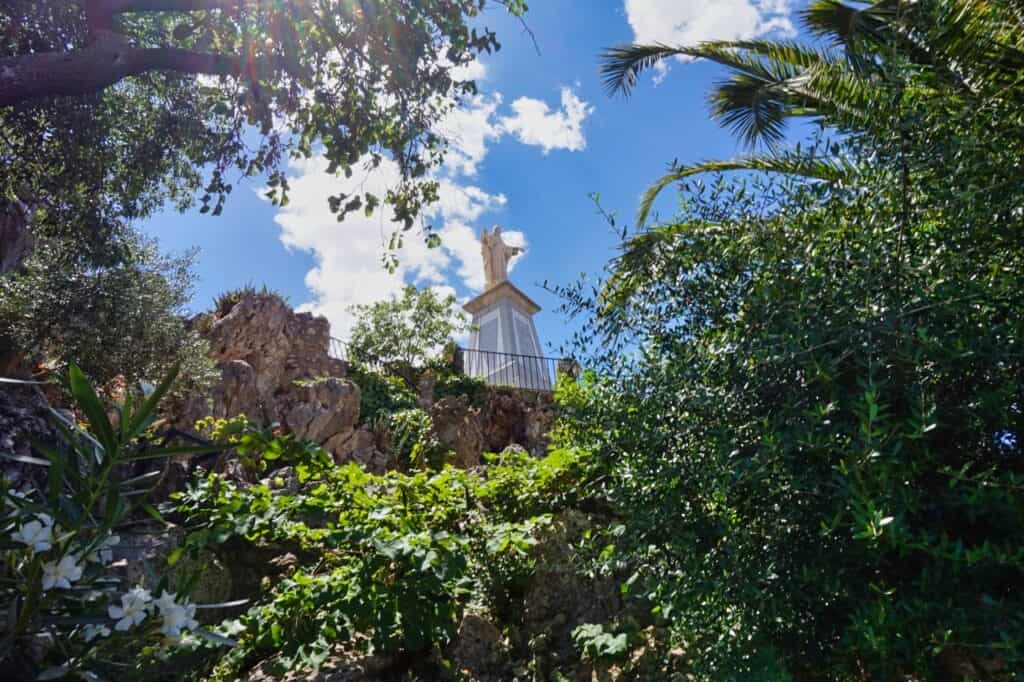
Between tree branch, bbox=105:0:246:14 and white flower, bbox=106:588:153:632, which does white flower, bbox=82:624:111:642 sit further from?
tree branch, bbox=105:0:246:14

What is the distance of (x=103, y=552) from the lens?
6.21ft

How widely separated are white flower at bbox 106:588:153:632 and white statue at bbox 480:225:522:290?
66.7 feet

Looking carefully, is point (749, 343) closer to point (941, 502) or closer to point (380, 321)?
point (941, 502)

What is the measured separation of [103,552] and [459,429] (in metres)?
10.6

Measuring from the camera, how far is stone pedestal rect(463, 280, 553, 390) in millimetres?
18797

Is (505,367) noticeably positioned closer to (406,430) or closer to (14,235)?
(406,430)

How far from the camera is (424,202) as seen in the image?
6.41 m

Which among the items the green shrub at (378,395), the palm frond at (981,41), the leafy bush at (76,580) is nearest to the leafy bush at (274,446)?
the leafy bush at (76,580)

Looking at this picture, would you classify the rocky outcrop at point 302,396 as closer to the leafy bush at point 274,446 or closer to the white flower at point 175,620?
the leafy bush at point 274,446

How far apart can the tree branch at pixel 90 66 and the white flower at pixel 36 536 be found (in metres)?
3.87

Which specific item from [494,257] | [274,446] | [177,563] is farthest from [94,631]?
[494,257]

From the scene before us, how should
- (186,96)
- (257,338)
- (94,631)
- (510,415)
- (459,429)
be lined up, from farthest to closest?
(510,415)
(257,338)
(459,429)
(186,96)
(94,631)

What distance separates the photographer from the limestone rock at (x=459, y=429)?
12156mm

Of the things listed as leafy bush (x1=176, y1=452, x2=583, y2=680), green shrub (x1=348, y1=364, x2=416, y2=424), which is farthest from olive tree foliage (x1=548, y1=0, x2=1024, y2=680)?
green shrub (x1=348, y1=364, x2=416, y2=424)
